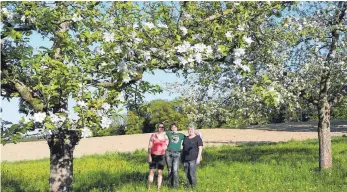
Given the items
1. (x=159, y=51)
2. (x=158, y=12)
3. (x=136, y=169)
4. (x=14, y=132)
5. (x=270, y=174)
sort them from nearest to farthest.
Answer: (x=14, y=132) → (x=159, y=51) → (x=158, y=12) → (x=270, y=174) → (x=136, y=169)

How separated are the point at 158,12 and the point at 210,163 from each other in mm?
11797

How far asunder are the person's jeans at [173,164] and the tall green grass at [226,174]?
30 cm

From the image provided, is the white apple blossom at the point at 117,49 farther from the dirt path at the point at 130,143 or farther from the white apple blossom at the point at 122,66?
the dirt path at the point at 130,143

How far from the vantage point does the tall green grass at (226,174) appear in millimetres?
13906

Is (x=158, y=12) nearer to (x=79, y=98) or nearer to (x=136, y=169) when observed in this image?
(x=79, y=98)

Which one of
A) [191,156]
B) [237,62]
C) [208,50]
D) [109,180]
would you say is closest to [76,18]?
[208,50]

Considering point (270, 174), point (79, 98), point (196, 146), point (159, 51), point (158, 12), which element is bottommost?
point (270, 174)

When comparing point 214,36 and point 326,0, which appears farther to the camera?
point 326,0

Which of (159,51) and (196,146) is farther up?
(159,51)

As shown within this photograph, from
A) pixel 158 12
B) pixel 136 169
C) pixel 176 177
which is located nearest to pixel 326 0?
pixel 176 177

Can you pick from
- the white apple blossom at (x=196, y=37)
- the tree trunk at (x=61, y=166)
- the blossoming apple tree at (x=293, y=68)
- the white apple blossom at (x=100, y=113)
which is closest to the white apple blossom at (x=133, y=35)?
the white apple blossom at (x=100, y=113)

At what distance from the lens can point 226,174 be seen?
16.6 meters

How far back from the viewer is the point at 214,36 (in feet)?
29.9

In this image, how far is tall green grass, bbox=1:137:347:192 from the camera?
13.9 meters
